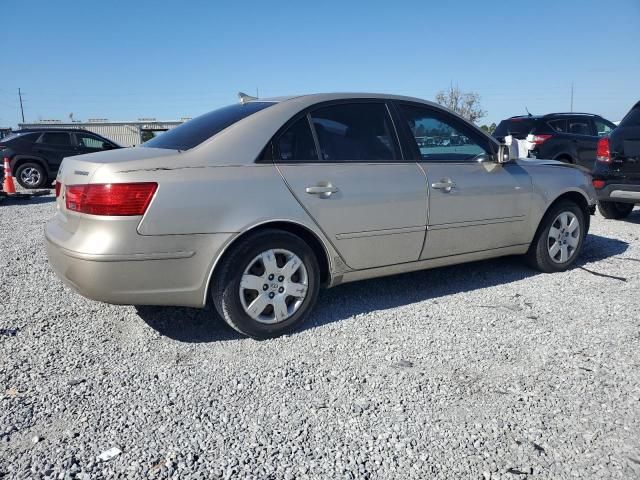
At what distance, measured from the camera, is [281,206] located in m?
3.24

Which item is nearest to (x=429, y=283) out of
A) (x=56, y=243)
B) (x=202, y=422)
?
(x=202, y=422)

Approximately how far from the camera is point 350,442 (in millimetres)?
2266

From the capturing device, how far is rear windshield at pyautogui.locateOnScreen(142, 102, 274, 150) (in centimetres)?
337

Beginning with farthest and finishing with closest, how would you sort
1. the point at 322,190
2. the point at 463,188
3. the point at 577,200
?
the point at 577,200 < the point at 463,188 < the point at 322,190

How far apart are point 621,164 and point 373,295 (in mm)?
4605

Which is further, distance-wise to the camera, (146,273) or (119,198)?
(146,273)

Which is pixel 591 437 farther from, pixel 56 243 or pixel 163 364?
pixel 56 243

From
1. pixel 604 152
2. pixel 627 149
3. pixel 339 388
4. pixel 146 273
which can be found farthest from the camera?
pixel 604 152

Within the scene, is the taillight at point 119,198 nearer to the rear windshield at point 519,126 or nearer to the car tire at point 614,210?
the car tire at point 614,210

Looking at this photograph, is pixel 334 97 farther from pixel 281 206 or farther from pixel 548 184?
pixel 548 184

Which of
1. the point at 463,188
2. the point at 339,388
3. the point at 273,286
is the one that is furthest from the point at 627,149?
the point at 339,388

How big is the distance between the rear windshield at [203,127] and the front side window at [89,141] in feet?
36.0

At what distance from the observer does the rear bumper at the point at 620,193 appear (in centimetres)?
657

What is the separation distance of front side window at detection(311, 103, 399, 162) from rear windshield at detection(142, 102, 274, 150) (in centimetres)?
43
